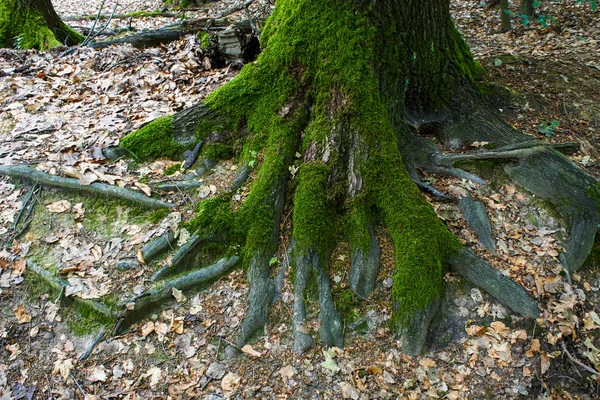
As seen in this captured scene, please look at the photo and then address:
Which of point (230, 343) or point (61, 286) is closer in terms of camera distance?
point (230, 343)

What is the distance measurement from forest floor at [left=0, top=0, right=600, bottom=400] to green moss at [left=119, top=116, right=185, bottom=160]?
0.13 m

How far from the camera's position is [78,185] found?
4.66 metres

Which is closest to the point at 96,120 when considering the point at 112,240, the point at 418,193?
the point at 112,240

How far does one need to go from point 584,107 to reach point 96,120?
21.0 feet

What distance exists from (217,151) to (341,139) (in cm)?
140

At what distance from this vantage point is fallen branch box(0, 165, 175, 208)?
453 centimetres

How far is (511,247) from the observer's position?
434 centimetres

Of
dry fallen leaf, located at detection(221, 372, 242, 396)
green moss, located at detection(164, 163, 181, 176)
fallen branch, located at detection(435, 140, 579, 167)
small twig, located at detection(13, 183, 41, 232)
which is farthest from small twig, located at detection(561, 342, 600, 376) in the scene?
small twig, located at detection(13, 183, 41, 232)

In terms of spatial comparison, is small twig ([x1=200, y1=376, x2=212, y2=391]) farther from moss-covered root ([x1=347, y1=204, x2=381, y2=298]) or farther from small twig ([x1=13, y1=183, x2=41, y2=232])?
small twig ([x1=13, y1=183, x2=41, y2=232])

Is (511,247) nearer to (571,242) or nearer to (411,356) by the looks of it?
(571,242)

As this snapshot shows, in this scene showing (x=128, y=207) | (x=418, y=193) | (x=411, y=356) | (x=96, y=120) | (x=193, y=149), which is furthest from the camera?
(x=96, y=120)

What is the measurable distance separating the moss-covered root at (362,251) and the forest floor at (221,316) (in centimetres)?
11

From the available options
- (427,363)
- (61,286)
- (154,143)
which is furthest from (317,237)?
(61,286)

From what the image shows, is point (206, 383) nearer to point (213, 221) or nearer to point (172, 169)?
point (213, 221)
